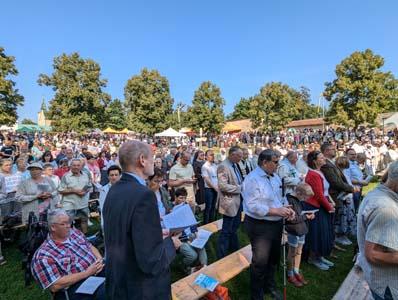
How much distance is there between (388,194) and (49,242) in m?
3.12

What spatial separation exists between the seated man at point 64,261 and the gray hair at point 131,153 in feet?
5.47

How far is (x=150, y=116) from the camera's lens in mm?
35688

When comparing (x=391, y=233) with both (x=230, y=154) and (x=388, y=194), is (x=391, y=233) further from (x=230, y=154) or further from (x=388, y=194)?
(x=230, y=154)

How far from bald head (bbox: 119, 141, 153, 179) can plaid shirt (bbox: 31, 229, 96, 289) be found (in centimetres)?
170

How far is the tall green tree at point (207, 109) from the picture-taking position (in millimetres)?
38250

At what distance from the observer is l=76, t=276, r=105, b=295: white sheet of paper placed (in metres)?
2.95

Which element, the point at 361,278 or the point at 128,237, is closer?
the point at 128,237

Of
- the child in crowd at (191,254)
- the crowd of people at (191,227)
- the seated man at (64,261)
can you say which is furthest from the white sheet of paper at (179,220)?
the child in crowd at (191,254)

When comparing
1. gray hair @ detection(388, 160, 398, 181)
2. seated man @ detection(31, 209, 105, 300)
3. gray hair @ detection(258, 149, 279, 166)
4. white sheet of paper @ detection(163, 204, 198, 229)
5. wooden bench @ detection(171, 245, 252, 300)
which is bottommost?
wooden bench @ detection(171, 245, 252, 300)

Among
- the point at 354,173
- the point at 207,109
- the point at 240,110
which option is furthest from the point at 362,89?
the point at 240,110

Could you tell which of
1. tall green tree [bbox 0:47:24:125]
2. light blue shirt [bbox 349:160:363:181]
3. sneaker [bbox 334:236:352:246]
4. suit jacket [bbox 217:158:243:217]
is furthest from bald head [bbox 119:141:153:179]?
tall green tree [bbox 0:47:24:125]

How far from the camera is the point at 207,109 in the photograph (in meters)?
38.2

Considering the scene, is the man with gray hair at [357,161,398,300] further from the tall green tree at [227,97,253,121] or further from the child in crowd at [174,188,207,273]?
the tall green tree at [227,97,253,121]

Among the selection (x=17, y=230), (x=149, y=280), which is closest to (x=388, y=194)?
(x=149, y=280)
